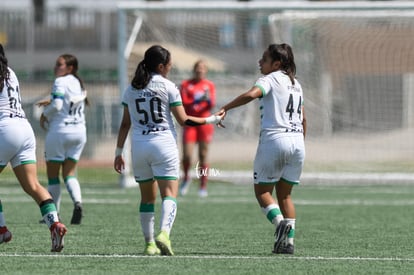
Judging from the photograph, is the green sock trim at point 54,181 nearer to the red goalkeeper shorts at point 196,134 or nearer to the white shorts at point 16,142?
the white shorts at point 16,142

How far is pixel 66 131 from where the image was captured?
567 inches

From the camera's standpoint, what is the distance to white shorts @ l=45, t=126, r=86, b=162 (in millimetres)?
14344

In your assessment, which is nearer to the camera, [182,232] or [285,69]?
[285,69]

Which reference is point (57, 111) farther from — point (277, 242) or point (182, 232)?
point (277, 242)

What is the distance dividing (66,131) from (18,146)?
3.92 metres

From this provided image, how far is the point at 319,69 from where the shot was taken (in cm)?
2364

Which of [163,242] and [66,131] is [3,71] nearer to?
[163,242]

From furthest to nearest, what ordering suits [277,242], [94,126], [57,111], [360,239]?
[94,126]
[57,111]
[360,239]
[277,242]

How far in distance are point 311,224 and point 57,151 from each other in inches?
135

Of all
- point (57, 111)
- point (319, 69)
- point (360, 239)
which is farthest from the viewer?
point (319, 69)

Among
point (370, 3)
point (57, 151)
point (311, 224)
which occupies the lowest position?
point (311, 224)

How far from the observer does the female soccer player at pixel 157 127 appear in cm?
1032

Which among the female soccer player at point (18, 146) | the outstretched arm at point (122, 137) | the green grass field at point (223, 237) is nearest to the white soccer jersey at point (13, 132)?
the female soccer player at point (18, 146)

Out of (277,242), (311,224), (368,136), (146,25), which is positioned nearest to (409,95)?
(368,136)
